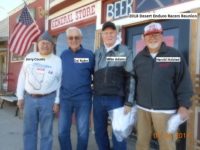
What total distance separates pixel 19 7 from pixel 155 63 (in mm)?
10757

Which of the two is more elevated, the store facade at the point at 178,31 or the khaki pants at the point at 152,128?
the store facade at the point at 178,31

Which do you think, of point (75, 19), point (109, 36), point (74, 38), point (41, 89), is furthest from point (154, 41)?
point (75, 19)

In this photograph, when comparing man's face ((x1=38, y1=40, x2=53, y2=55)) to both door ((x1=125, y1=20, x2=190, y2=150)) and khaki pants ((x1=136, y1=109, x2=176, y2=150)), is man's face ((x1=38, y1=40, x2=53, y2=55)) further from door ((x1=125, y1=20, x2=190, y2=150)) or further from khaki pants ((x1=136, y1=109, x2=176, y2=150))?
door ((x1=125, y1=20, x2=190, y2=150))

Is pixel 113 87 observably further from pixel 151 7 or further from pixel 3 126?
pixel 3 126

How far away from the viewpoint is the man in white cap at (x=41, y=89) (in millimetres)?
5094

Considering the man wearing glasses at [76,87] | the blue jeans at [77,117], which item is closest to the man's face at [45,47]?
the man wearing glasses at [76,87]

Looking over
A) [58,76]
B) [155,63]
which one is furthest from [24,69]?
[155,63]

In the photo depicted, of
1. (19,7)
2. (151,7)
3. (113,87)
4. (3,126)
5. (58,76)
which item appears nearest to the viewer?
(113,87)

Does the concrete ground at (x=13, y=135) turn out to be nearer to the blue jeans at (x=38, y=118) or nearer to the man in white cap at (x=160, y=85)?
the blue jeans at (x=38, y=118)

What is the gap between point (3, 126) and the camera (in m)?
8.98

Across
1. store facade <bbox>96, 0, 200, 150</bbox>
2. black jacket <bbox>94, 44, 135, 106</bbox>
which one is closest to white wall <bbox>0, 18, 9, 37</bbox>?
store facade <bbox>96, 0, 200, 150</bbox>

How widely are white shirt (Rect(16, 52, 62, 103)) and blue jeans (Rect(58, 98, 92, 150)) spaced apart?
0.18 metres

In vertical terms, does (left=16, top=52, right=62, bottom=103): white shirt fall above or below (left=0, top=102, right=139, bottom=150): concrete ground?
above

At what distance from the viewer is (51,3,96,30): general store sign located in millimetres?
8410
